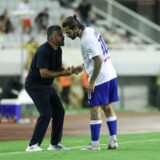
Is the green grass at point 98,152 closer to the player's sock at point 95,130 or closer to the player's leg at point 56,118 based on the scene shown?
the player's sock at point 95,130

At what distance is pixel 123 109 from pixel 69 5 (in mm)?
5601

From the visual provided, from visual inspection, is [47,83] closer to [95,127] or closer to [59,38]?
[59,38]

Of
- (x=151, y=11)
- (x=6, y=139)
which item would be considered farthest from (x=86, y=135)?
(x=151, y=11)

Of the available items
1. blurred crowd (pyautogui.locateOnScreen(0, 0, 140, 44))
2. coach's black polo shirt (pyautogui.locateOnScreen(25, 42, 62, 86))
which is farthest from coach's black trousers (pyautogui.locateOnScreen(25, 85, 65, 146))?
blurred crowd (pyautogui.locateOnScreen(0, 0, 140, 44))

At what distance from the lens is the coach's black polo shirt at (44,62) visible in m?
14.7

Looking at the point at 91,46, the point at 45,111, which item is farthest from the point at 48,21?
the point at 91,46

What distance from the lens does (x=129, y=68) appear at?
36844mm

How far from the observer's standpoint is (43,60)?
48.3 feet

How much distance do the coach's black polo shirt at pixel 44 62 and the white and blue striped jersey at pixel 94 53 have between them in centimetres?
53

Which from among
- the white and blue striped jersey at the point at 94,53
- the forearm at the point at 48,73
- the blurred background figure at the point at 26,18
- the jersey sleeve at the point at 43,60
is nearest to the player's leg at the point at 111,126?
the white and blue striped jersey at the point at 94,53

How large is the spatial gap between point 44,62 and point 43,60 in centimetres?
4

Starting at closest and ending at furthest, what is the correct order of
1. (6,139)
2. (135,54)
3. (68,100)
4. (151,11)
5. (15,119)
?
(6,139) → (15,119) → (68,100) → (135,54) → (151,11)

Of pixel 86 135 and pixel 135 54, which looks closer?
pixel 86 135

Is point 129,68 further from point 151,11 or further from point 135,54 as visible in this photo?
point 151,11
